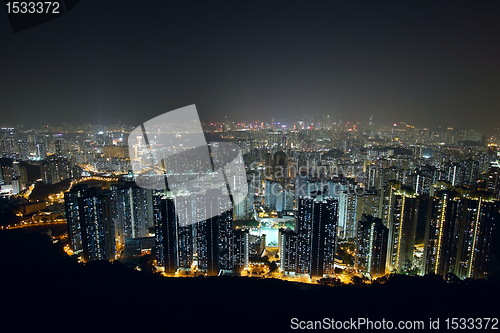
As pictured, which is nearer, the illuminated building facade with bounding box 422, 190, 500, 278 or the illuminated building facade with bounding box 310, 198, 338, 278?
the illuminated building facade with bounding box 422, 190, 500, 278

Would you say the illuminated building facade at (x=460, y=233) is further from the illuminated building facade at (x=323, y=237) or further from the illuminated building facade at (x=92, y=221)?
the illuminated building facade at (x=92, y=221)

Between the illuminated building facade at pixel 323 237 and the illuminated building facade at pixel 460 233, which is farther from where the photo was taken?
the illuminated building facade at pixel 323 237

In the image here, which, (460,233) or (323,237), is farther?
(323,237)

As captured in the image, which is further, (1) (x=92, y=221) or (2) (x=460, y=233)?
(1) (x=92, y=221)

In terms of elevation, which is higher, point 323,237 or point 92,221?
point 92,221

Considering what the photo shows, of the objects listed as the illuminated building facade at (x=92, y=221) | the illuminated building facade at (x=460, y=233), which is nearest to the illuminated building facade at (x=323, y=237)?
the illuminated building facade at (x=460, y=233)

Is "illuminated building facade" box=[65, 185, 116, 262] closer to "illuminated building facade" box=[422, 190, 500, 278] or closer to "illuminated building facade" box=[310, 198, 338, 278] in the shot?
"illuminated building facade" box=[310, 198, 338, 278]

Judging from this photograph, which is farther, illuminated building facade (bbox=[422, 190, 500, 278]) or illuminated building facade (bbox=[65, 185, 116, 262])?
illuminated building facade (bbox=[65, 185, 116, 262])

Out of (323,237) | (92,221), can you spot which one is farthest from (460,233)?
(92,221)

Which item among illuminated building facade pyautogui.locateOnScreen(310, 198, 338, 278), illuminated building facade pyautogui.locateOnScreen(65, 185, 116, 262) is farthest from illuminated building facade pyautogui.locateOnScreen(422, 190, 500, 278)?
illuminated building facade pyautogui.locateOnScreen(65, 185, 116, 262)

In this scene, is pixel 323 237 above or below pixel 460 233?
below

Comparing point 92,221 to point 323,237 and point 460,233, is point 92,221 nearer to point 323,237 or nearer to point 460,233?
point 323,237
